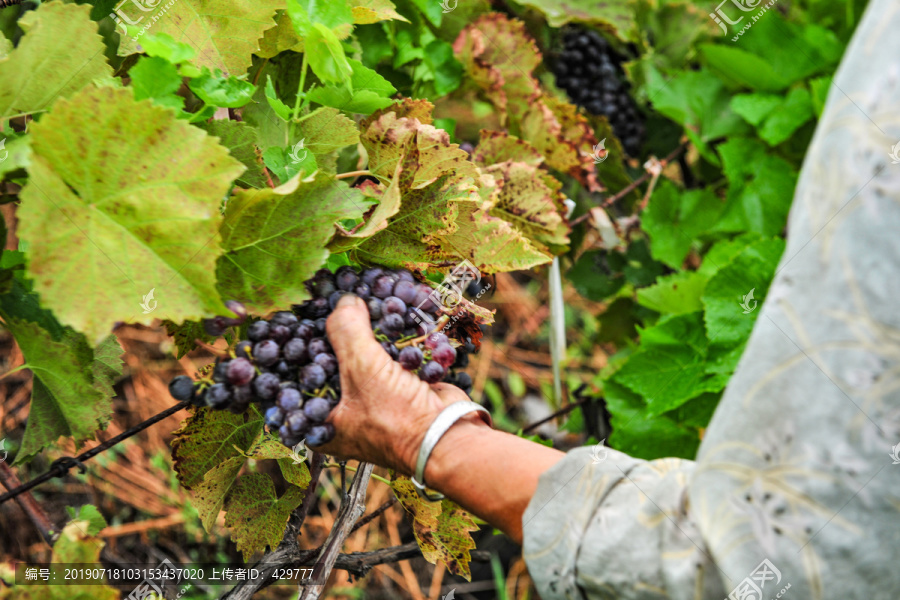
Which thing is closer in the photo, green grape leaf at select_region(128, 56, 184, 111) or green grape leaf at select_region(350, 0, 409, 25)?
green grape leaf at select_region(128, 56, 184, 111)

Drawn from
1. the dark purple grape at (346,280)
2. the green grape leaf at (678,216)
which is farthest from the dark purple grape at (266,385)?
the green grape leaf at (678,216)

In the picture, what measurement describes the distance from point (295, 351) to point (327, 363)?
3cm

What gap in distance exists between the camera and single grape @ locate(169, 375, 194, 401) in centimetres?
51

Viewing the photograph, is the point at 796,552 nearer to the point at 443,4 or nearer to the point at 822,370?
the point at 822,370

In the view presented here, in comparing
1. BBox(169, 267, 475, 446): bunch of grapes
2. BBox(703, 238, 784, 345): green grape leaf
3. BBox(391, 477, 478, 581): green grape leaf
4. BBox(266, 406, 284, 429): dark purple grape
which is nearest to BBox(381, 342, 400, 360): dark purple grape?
BBox(169, 267, 475, 446): bunch of grapes

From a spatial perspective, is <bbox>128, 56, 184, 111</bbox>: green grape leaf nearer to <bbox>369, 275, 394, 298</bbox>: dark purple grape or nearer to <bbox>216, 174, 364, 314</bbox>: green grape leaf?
<bbox>216, 174, 364, 314</bbox>: green grape leaf

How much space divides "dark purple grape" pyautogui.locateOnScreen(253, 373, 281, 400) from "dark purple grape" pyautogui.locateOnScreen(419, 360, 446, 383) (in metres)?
0.13

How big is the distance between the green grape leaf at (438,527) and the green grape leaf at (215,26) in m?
0.49

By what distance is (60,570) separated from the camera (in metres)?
0.56

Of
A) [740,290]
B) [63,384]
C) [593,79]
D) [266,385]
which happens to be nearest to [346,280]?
[266,385]

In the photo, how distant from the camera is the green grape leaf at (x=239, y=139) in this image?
0.57 meters

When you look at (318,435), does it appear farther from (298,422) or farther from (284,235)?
(284,235)

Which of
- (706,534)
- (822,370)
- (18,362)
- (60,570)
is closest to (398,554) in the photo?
(60,570)

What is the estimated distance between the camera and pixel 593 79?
1.16 meters
